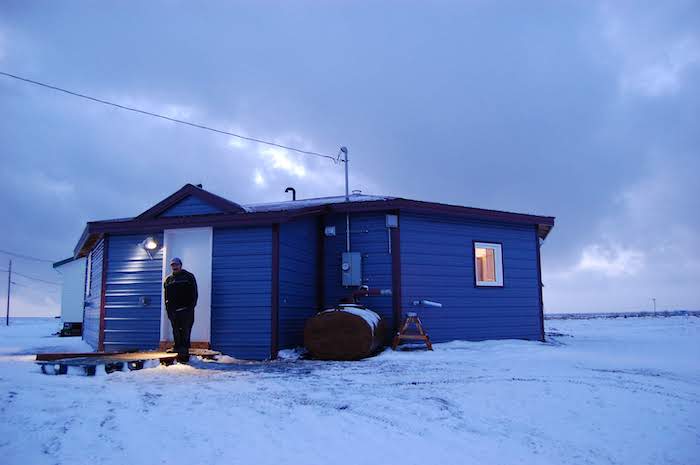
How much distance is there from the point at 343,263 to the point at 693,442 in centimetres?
711

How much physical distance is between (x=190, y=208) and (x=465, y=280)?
20.3 ft

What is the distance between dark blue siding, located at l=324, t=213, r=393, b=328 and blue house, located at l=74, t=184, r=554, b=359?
22mm

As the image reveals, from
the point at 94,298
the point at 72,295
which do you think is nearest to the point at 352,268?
the point at 94,298

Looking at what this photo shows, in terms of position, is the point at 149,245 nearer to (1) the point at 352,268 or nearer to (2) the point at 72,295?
(1) the point at 352,268

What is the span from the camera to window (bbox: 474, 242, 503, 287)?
40.0 ft

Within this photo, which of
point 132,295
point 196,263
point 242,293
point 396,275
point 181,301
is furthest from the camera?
point 396,275

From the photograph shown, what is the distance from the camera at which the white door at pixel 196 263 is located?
33.2 ft

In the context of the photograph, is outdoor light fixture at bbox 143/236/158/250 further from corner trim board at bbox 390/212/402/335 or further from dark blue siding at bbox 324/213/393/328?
corner trim board at bbox 390/212/402/335

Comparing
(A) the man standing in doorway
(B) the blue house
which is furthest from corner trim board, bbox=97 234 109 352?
(A) the man standing in doorway

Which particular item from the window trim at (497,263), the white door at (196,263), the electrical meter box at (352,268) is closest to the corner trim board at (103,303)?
the white door at (196,263)

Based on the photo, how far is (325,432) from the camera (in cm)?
474

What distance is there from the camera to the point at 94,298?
13922 mm

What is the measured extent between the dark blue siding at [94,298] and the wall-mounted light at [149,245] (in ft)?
9.70

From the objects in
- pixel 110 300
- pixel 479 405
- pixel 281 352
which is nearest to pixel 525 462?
pixel 479 405
